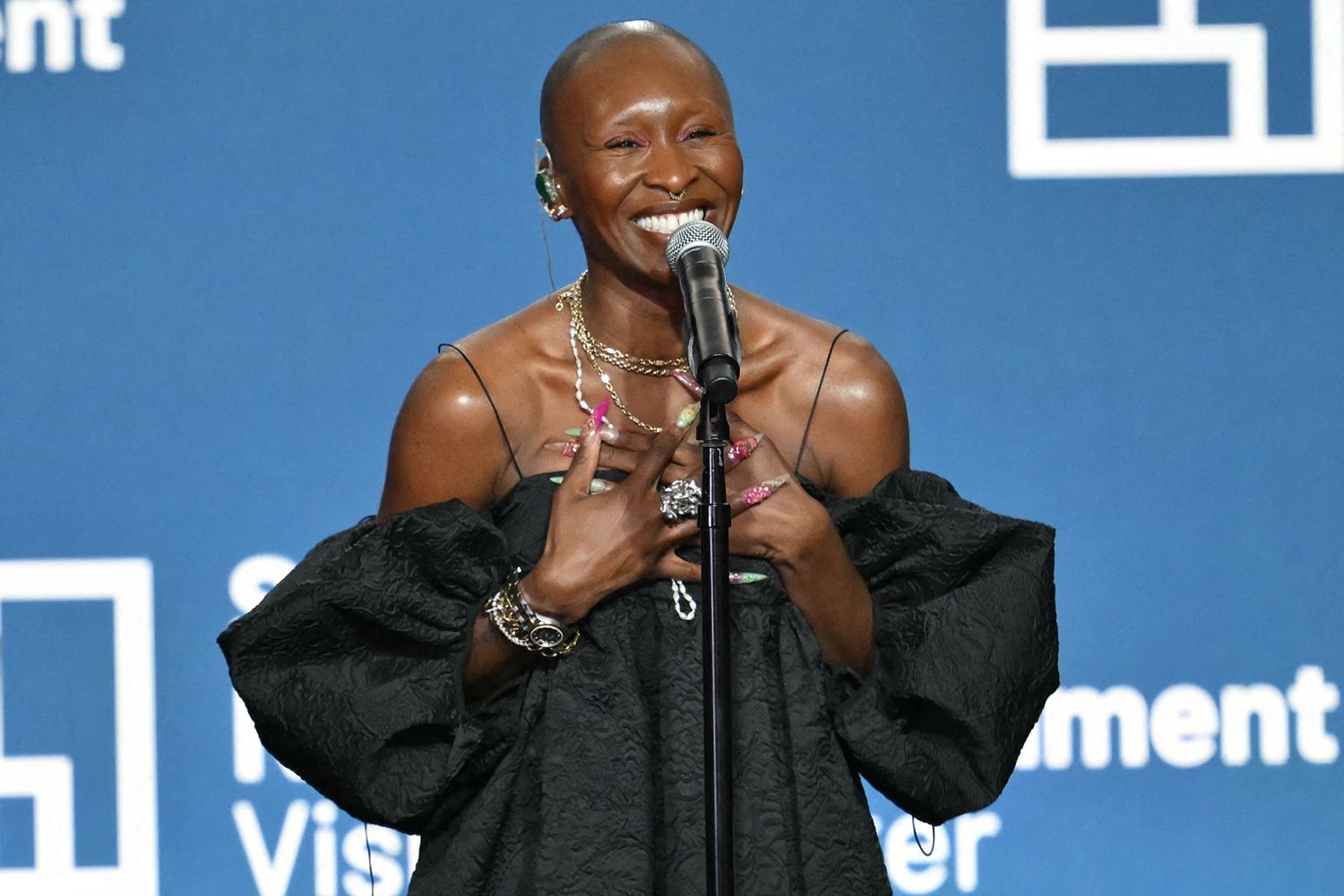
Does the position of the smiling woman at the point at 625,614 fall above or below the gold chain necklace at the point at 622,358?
below

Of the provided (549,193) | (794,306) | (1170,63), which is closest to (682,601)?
(549,193)

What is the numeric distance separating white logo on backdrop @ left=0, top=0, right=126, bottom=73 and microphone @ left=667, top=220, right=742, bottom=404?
4.97ft

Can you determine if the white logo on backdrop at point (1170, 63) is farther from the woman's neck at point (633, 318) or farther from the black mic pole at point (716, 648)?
the black mic pole at point (716, 648)

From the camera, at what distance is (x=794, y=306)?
2.68m

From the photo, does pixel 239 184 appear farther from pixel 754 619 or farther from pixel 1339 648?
pixel 1339 648

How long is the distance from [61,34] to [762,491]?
5.13 ft

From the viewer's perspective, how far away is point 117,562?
2.62 m

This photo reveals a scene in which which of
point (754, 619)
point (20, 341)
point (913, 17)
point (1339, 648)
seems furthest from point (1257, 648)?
point (20, 341)

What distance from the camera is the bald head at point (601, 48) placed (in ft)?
5.31

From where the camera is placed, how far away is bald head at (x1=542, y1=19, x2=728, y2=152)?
1618 millimetres

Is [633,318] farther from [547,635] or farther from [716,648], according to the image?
[716,648]

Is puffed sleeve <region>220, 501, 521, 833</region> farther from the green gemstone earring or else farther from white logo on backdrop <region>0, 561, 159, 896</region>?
white logo on backdrop <region>0, 561, 159, 896</region>

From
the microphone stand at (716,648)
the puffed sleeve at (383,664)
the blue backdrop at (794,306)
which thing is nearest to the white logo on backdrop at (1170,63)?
the blue backdrop at (794,306)

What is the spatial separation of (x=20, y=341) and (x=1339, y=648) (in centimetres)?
194
